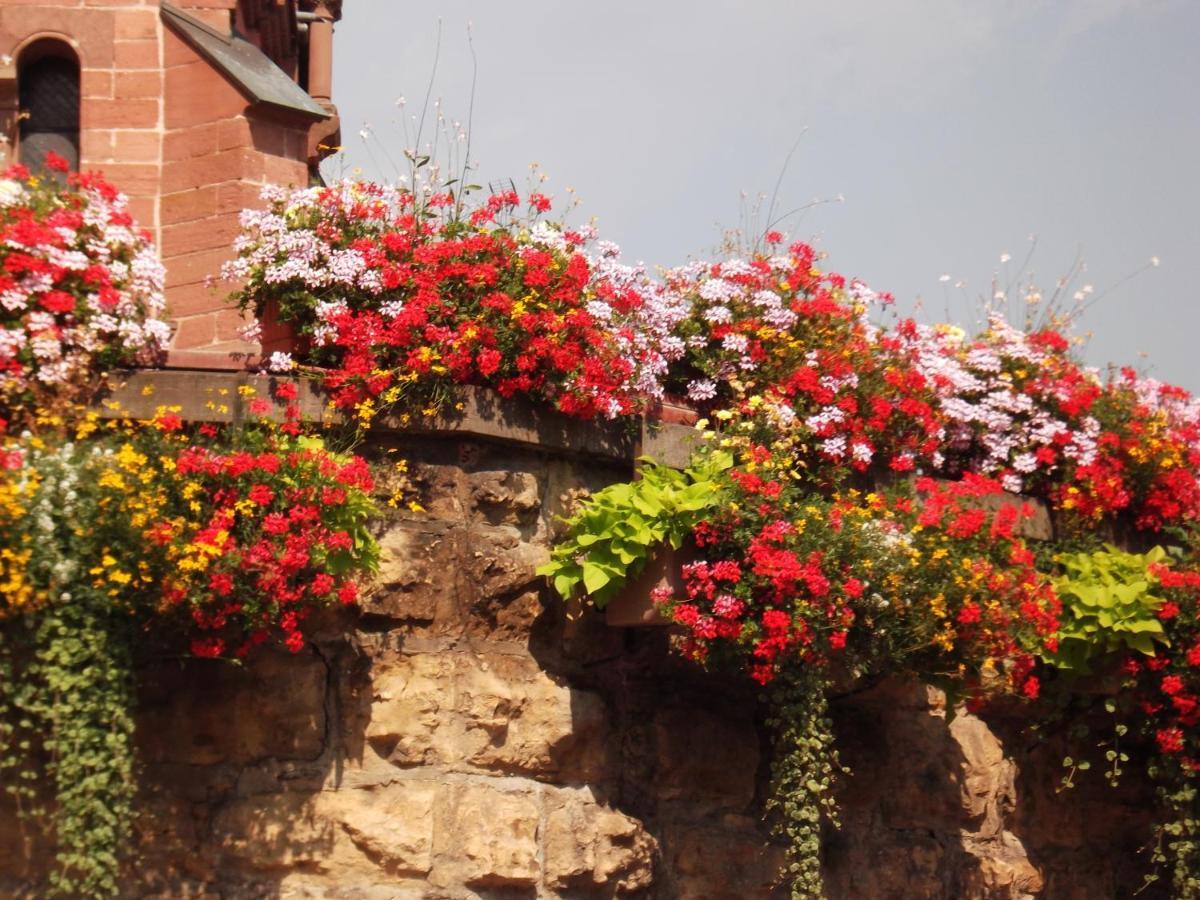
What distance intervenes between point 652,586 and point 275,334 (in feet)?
5.46

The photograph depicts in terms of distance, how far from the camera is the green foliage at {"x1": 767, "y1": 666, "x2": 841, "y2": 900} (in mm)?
7074

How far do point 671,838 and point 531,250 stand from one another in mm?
2267

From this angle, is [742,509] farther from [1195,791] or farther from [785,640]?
[1195,791]

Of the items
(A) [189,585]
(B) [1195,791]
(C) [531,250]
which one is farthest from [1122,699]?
(A) [189,585]

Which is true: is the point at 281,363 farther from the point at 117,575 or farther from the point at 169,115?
the point at 169,115

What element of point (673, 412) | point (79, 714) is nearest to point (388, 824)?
point (79, 714)

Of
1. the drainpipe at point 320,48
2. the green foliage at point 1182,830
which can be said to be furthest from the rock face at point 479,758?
the drainpipe at point 320,48

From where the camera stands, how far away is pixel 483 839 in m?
6.78

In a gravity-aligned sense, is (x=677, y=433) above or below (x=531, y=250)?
below

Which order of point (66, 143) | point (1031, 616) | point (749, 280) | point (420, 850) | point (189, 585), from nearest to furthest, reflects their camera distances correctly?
1. point (189, 585)
2. point (420, 850)
3. point (1031, 616)
4. point (749, 280)
5. point (66, 143)

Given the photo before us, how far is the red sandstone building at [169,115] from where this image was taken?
9297 mm

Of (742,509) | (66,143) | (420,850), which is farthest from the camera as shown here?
(66,143)

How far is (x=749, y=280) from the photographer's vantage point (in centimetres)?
824

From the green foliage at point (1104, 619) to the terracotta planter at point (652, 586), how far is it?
5.81ft
